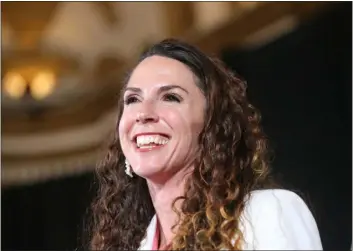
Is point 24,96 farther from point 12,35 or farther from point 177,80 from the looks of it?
point 177,80

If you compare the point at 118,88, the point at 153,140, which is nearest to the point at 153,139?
the point at 153,140

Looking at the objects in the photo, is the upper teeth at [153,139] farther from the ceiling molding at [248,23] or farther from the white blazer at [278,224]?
the ceiling molding at [248,23]

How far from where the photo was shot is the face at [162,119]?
2.92 feet

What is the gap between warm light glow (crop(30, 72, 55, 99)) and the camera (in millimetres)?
2648

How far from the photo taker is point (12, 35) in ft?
8.50

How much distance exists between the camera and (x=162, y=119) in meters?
0.90

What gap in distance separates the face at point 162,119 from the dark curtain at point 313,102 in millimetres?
1529

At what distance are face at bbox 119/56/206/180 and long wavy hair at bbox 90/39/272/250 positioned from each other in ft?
0.05

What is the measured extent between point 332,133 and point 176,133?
5.40 ft

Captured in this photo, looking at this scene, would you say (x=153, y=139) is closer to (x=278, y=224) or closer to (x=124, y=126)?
(x=124, y=126)

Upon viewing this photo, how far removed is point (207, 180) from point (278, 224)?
5.0 inches

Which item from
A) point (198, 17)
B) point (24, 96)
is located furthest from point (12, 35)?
point (198, 17)

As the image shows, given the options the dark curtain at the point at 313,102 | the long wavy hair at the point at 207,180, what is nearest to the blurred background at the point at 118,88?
the dark curtain at the point at 313,102

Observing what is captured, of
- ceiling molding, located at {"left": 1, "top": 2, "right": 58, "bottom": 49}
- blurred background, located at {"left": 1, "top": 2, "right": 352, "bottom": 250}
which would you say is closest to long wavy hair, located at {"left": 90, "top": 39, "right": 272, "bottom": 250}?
blurred background, located at {"left": 1, "top": 2, "right": 352, "bottom": 250}
